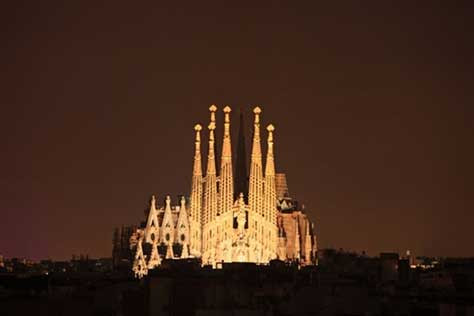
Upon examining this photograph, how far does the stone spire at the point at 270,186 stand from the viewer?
375 feet

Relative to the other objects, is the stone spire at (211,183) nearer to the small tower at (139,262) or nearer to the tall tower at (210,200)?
the tall tower at (210,200)

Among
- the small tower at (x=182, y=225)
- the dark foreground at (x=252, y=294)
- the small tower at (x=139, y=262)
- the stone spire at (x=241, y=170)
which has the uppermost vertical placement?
the stone spire at (x=241, y=170)

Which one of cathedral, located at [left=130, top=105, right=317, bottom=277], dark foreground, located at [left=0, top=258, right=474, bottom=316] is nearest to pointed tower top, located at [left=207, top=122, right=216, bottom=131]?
cathedral, located at [left=130, top=105, right=317, bottom=277]

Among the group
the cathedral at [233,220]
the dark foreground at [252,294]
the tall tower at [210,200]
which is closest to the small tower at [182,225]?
the cathedral at [233,220]

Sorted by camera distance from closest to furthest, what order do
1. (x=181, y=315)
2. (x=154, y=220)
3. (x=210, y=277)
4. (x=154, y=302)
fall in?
(x=181, y=315), (x=154, y=302), (x=210, y=277), (x=154, y=220)

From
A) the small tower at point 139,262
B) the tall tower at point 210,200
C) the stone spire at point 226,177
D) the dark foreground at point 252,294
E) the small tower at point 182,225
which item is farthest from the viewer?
the small tower at point 182,225

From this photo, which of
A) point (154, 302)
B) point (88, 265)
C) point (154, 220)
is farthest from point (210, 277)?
point (88, 265)

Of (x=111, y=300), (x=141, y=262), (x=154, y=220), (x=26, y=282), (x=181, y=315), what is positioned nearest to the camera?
(x=181, y=315)

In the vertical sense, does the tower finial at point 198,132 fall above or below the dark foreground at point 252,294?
above

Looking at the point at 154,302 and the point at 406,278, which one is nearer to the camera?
the point at 154,302

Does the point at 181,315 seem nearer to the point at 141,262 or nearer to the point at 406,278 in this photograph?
the point at 406,278

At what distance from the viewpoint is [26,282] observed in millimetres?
84438

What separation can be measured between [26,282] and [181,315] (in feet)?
101

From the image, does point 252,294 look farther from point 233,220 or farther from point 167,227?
point 167,227
